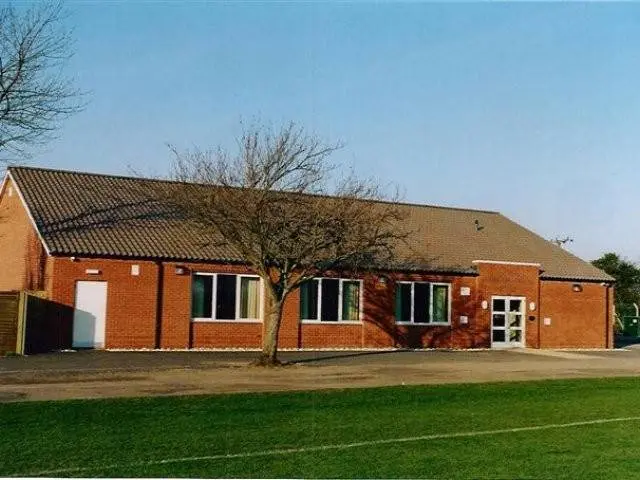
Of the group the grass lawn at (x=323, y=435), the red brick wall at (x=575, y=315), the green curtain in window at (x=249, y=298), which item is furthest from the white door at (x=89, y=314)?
the red brick wall at (x=575, y=315)

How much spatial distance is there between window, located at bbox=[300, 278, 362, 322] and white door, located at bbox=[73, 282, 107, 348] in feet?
23.1

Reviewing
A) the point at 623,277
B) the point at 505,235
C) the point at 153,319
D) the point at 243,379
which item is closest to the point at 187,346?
the point at 153,319

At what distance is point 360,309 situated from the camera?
1197 inches

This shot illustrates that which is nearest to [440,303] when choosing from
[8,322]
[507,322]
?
[507,322]

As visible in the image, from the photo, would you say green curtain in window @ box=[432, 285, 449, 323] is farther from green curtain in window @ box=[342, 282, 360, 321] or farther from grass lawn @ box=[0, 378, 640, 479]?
grass lawn @ box=[0, 378, 640, 479]

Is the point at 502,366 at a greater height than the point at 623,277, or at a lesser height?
lesser

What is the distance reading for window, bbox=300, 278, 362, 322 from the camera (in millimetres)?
29484

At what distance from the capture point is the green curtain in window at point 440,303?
3206 cm

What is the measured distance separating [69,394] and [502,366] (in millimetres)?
13818

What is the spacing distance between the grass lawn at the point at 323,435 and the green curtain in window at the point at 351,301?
13392mm

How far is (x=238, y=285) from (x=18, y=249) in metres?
7.49

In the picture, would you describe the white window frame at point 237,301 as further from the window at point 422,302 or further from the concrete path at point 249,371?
the window at point 422,302

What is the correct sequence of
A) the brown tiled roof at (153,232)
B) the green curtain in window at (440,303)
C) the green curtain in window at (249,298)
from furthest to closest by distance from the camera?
the green curtain in window at (440,303) < the green curtain in window at (249,298) < the brown tiled roof at (153,232)

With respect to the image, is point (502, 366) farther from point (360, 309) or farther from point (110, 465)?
point (110, 465)
